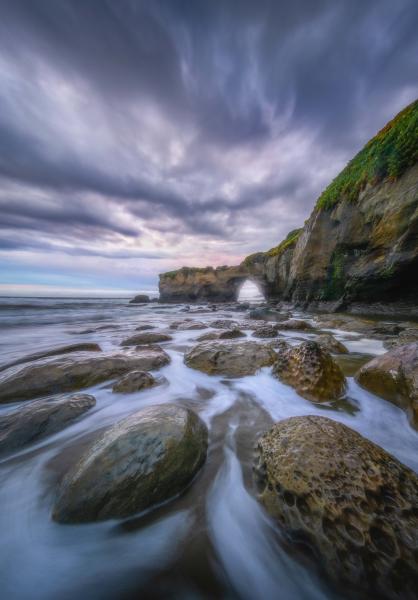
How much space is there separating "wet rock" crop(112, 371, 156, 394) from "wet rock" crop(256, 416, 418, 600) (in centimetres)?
194

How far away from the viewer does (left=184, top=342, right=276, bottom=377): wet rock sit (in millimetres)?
3406

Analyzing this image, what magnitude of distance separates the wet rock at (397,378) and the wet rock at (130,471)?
201 centimetres

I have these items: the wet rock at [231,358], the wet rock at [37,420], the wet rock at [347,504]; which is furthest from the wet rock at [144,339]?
the wet rock at [347,504]

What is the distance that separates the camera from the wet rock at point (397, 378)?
212 cm

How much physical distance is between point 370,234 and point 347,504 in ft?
34.6

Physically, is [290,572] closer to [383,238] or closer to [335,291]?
[383,238]

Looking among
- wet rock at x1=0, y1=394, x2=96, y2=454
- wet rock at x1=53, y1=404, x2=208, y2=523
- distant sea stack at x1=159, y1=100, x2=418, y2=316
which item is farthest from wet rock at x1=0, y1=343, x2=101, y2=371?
distant sea stack at x1=159, y1=100, x2=418, y2=316

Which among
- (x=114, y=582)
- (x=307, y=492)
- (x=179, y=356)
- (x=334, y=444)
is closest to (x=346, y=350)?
(x=179, y=356)

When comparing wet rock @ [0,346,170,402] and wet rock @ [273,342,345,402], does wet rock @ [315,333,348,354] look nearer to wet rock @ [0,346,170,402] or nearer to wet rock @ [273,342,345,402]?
wet rock @ [273,342,345,402]

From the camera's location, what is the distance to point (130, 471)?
1336 mm

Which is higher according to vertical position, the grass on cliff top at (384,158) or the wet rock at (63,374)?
the grass on cliff top at (384,158)

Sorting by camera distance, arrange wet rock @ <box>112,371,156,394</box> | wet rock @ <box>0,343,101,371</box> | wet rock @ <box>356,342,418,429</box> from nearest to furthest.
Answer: wet rock @ <box>356,342,418,429</box> < wet rock @ <box>112,371,156,394</box> < wet rock @ <box>0,343,101,371</box>

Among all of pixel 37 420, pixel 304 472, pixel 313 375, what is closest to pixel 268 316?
pixel 313 375

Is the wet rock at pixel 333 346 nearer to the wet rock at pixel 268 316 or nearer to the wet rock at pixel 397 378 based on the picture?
the wet rock at pixel 397 378
